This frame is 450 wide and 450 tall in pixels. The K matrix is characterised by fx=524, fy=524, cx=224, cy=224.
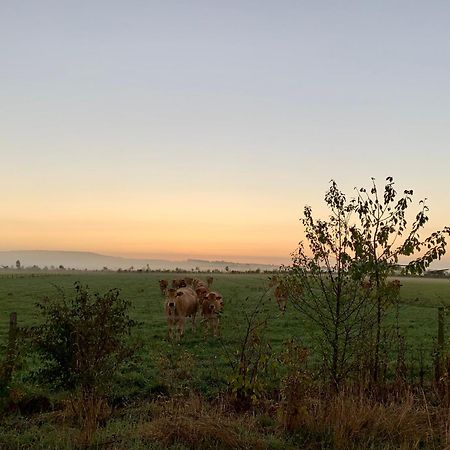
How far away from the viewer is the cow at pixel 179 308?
61.6ft

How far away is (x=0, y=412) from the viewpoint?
796 cm

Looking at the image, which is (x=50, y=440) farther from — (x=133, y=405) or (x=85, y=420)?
(x=133, y=405)

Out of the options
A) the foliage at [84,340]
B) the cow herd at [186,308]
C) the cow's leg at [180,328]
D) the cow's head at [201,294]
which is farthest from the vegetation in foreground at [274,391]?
the cow's head at [201,294]

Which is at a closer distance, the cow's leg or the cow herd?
the cow's leg

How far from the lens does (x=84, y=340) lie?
8758mm

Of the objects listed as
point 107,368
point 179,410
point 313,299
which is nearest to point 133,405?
point 107,368

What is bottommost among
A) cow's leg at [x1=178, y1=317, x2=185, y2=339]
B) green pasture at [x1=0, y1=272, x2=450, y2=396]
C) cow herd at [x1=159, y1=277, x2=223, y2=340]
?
green pasture at [x1=0, y1=272, x2=450, y2=396]

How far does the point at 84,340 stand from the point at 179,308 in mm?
10450

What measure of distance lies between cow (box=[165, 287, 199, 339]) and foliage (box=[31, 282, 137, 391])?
842cm

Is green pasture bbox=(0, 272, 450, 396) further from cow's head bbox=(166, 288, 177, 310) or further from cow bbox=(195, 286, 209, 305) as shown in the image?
cow bbox=(195, 286, 209, 305)

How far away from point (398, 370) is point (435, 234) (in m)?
2.58

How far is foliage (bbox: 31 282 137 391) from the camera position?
8.75m

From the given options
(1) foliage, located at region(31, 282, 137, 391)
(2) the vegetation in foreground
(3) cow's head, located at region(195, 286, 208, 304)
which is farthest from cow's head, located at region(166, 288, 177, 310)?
(1) foliage, located at region(31, 282, 137, 391)

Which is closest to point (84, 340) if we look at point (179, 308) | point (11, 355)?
point (11, 355)
